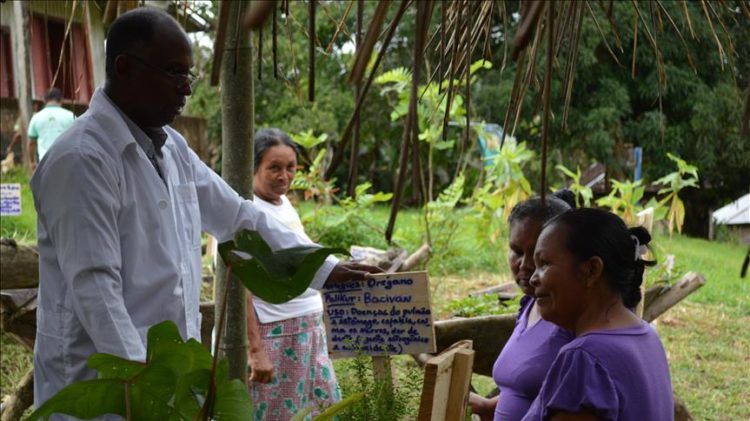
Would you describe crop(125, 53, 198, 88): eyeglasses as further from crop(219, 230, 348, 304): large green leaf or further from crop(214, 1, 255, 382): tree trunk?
crop(219, 230, 348, 304): large green leaf

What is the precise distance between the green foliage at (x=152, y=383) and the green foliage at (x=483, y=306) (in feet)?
8.12

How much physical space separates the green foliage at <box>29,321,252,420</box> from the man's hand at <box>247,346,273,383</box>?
187 centimetres

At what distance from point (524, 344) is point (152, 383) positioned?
1.10 meters

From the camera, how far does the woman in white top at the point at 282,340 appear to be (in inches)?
145

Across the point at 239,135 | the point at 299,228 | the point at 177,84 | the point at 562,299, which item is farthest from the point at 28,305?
the point at 562,299

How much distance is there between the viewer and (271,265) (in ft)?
4.98

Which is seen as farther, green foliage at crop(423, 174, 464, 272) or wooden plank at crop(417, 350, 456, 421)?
green foliage at crop(423, 174, 464, 272)

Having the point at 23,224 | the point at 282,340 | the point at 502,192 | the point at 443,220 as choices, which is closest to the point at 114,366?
the point at 282,340

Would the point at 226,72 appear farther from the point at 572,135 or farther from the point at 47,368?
the point at 572,135

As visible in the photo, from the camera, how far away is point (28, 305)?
3.91 metres

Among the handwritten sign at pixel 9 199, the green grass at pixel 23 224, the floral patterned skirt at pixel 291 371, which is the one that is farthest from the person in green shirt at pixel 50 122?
the floral patterned skirt at pixel 291 371

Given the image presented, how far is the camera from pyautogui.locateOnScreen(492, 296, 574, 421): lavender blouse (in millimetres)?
2309

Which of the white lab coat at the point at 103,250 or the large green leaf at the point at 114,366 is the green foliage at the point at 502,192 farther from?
the large green leaf at the point at 114,366

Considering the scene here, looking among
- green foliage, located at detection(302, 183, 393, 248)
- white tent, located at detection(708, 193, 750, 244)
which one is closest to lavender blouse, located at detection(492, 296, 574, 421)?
white tent, located at detection(708, 193, 750, 244)
